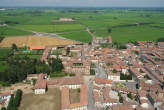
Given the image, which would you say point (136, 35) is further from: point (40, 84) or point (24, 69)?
point (40, 84)

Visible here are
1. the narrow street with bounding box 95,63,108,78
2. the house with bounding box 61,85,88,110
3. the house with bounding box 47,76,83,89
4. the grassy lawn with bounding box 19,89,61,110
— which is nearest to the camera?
the house with bounding box 61,85,88,110

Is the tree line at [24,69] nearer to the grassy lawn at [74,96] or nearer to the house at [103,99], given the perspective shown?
the grassy lawn at [74,96]

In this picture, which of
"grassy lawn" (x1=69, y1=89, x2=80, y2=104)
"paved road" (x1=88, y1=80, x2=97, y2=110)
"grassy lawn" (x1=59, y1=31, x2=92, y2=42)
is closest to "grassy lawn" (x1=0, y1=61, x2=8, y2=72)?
"grassy lawn" (x1=69, y1=89, x2=80, y2=104)

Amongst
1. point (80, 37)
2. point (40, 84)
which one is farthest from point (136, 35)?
point (40, 84)

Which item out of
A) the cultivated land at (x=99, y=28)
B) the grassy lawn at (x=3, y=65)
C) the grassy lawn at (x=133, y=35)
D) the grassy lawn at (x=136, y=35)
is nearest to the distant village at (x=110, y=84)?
the grassy lawn at (x=3, y=65)

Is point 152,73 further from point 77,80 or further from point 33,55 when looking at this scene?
point 33,55

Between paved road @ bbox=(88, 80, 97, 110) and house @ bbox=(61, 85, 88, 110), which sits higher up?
house @ bbox=(61, 85, 88, 110)

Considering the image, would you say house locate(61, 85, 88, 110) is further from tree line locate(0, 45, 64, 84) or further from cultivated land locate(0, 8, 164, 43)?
cultivated land locate(0, 8, 164, 43)
